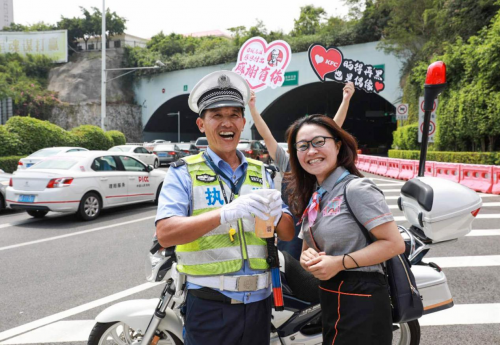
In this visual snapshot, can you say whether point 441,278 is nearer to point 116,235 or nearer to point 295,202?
point 295,202

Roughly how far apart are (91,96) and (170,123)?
33.5 feet

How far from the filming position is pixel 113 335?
2846mm

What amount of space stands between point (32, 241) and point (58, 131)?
1488 cm

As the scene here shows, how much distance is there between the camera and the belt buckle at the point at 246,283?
6.22ft

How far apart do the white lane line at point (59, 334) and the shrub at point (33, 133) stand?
55.7 ft

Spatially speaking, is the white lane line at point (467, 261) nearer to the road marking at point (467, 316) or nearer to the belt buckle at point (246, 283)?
the road marking at point (467, 316)

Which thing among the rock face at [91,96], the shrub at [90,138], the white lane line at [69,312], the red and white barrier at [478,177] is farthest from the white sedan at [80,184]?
the rock face at [91,96]

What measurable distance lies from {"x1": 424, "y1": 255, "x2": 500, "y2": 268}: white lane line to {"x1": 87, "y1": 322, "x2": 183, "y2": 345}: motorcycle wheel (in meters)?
A: 4.35

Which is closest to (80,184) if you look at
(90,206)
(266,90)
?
(90,206)

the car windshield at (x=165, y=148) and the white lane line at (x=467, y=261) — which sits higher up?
the car windshield at (x=165, y=148)

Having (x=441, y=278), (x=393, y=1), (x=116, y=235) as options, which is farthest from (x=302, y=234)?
(x=393, y=1)

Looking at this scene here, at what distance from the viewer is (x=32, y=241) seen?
23.7ft

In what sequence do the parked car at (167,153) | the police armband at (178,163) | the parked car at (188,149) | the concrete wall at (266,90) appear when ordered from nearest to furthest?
the police armband at (178,163)
the parked car at (167,153)
the parked car at (188,149)
the concrete wall at (266,90)

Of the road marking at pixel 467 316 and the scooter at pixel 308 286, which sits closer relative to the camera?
the scooter at pixel 308 286
